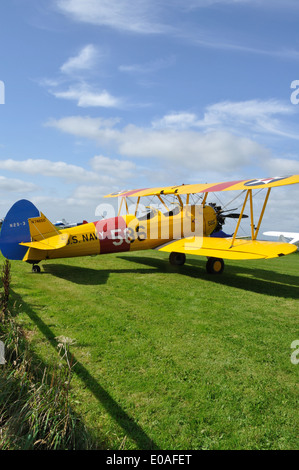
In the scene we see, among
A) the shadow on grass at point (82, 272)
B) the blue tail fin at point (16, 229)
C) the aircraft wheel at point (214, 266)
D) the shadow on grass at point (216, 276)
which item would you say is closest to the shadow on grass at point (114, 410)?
the shadow on grass at point (82, 272)

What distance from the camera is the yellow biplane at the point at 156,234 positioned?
9.05m

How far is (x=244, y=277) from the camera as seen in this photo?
10.4 metres

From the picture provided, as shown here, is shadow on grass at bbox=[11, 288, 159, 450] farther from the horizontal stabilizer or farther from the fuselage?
the fuselage

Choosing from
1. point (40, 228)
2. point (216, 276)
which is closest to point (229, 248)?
point (216, 276)

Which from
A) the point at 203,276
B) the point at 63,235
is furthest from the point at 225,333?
the point at 63,235

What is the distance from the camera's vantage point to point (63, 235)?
9633 millimetres

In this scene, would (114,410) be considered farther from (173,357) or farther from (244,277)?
(244,277)

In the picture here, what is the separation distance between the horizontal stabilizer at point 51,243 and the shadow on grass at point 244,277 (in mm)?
2892

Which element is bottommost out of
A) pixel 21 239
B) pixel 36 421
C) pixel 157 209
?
pixel 36 421

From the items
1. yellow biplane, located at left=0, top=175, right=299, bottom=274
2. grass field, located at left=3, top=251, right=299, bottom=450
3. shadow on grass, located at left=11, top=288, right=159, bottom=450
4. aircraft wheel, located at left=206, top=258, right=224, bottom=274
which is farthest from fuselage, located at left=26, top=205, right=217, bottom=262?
shadow on grass, located at left=11, top=288, right=159, bottom=450

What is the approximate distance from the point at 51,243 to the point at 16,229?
1.19 m

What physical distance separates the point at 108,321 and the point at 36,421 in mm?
2923

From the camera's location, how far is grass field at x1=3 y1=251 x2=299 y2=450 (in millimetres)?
2965
